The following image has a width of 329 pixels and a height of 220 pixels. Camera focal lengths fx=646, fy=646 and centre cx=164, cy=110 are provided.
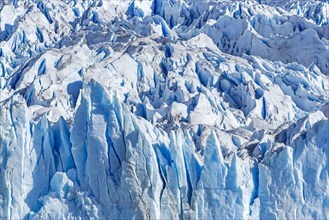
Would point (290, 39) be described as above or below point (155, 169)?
below

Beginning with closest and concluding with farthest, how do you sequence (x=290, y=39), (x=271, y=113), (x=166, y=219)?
(x=166, y=219) < (x=271, y=113) < (x=290, y=39)

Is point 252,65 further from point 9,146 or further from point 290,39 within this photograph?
point 9,146

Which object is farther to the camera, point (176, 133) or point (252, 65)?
point (252, 65)

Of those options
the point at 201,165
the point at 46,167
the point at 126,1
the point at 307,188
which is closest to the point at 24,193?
the point at 46,167

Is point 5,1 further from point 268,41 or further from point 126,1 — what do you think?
point 268,41

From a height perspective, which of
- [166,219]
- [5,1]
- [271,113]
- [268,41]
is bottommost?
[5,1]

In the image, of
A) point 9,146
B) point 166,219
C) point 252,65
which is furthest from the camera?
point 252,65
